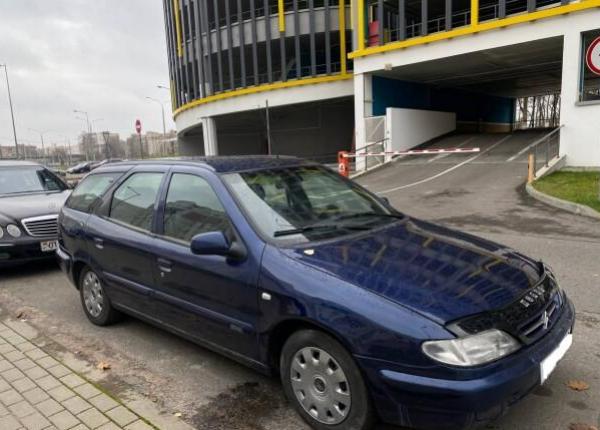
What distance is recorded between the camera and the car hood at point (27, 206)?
6.64 meters

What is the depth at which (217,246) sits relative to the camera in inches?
A: 122

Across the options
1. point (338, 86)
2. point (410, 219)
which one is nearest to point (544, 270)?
point (410, 219)

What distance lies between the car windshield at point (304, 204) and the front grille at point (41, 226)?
14.5 feet

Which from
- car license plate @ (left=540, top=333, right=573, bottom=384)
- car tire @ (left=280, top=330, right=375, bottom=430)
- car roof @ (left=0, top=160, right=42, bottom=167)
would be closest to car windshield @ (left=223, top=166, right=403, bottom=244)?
car tire @ (left=280, top=330, right=375, bottom=430)

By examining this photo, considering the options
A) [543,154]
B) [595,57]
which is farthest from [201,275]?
[543,154]

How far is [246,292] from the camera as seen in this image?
10.0ft

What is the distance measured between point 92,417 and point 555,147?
730 inches

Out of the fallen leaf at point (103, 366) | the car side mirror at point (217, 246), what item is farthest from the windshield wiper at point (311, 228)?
the fallen leaf at point (103, 366)

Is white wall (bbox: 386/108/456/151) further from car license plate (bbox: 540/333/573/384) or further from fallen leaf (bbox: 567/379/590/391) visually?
car license plate (bbox: 540/333/573/384)

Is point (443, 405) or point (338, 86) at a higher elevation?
point (338, 86)

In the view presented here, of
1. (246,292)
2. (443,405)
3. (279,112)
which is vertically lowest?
(443,405)

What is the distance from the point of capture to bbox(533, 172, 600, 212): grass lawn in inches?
389

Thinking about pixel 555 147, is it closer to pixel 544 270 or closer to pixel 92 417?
pixel 544 270

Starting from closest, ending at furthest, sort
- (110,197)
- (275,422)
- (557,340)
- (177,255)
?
(557,340) < (275,422) < (177,255) < (110,197)
